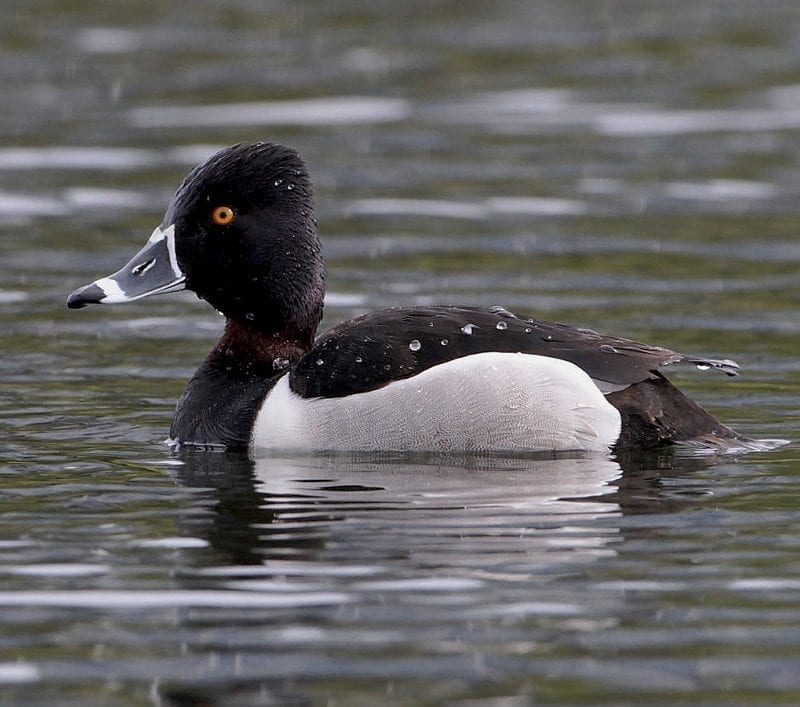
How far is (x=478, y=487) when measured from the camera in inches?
297

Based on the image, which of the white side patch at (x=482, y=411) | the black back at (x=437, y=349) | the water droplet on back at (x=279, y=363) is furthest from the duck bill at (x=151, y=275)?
the white side patch at (x=482, y=411)

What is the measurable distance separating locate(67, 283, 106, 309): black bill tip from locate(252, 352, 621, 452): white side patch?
1.17 metres

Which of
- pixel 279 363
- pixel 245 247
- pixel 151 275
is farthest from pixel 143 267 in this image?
pixel 279 363

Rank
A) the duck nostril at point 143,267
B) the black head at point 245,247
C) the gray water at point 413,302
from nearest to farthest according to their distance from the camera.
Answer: the gray water at point 413,302 → the black head at point 245,247 → the duck nostril at point 143,267

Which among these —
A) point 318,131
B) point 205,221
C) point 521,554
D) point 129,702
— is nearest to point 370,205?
point 318,131

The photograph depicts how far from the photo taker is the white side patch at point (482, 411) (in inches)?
315

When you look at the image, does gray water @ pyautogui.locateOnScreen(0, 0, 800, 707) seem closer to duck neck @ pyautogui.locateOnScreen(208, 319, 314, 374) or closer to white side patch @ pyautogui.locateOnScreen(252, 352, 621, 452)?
white side patch @ pyautogui.locateOnScreen(252, 352, 621, 452)

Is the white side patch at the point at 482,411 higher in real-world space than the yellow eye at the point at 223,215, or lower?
lower

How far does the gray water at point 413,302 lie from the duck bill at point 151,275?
64 cm

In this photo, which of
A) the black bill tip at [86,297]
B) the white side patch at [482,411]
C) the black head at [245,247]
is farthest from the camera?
the black head at [245,247]

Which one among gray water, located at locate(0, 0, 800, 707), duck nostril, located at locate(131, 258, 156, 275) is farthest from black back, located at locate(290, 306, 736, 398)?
duck nostril, located at locate(131, 258, 156, 275)

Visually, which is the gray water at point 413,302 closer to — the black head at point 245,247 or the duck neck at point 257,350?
the duck neck at point 257,350

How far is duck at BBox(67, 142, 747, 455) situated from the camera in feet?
26.3

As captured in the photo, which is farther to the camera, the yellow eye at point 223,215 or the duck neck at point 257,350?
the duck neck at point 257,350
